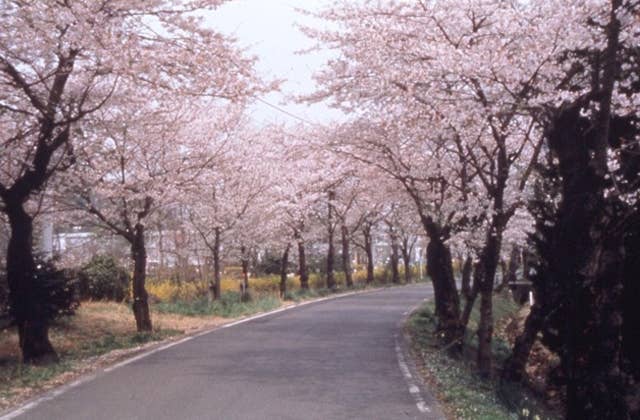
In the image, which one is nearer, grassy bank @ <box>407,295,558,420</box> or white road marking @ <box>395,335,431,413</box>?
white road marking @ <box>395,335,431,413</box>

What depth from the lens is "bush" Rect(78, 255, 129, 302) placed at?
86.0ft

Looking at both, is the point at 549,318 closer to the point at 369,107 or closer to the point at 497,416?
the point at 497,416

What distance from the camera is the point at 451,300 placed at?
19.4m

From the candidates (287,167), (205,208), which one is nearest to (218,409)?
(205,208)

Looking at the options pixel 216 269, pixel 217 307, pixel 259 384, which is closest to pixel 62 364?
pixel 259 384

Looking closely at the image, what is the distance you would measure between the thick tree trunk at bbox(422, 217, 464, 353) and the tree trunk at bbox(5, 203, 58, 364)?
903cm

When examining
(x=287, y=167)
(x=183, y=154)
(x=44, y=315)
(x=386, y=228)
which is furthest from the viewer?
(x=386, y=228)

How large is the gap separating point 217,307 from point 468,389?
55.0 feet

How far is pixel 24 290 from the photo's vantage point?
44.7ft

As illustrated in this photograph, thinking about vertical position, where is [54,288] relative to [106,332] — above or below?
above

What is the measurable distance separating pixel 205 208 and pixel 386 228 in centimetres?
2822

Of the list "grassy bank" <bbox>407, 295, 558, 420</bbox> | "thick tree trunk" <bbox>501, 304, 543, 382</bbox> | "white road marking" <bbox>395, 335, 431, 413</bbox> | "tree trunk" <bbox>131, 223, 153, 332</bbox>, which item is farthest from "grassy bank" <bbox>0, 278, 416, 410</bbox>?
"thick tree trunk" <bbox>501, 304, 543, 382</bbox>

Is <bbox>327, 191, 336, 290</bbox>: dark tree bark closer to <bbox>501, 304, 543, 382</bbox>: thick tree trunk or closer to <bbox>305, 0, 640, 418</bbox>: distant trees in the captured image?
<bbox>305, 0, 640, 418</bbox>: distant trees

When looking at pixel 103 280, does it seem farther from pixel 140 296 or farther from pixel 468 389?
pixel 468 389
